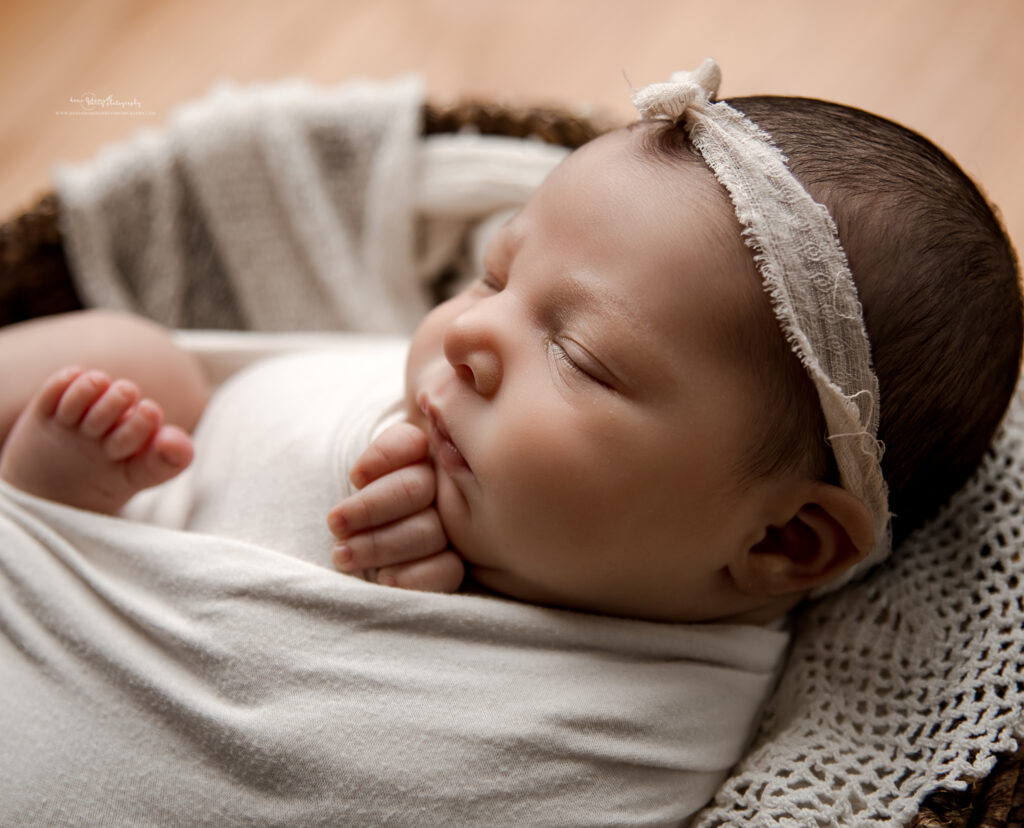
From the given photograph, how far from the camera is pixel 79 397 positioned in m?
1.00

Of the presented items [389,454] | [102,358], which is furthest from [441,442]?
[102,358]

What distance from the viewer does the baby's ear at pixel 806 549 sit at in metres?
0.88

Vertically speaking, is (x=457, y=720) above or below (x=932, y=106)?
below

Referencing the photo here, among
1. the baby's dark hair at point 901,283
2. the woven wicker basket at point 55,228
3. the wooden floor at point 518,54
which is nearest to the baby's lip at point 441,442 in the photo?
the baby's dark hair at point 901,283

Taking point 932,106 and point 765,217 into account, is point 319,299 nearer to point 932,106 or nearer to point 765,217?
point 765,217

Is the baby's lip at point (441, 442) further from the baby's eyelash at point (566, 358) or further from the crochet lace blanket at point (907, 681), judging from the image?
the crochet lace blanket at point (907, 681)

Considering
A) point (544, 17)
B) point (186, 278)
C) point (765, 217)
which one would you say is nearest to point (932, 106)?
point (544, 17)

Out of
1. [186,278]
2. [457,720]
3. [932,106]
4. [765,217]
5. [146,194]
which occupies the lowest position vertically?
[457,720]

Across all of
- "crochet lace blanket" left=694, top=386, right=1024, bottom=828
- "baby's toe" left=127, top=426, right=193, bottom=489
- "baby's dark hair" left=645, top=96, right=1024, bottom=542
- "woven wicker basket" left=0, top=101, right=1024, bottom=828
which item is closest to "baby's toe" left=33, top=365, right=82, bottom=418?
"baby's toe" left=127, top=426, right=193, bottom=489

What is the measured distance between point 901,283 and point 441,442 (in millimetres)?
449

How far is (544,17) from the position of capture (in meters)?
1.87

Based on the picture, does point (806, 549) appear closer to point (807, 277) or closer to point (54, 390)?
point (807, 277)

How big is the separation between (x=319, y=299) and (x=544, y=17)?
0.79 m

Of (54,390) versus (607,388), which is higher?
(607,388)
